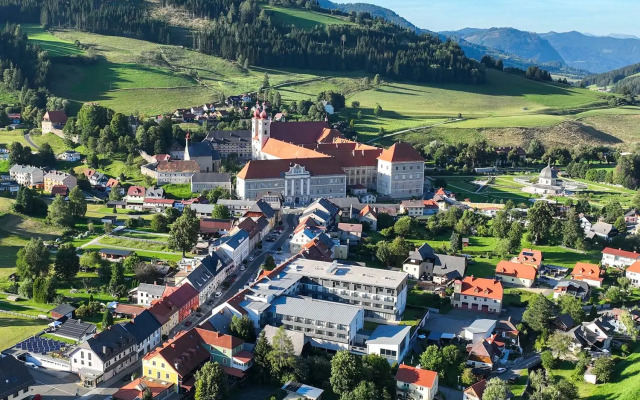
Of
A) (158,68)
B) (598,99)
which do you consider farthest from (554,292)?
(598,99)

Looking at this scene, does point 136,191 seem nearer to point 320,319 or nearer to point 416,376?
point 320,319

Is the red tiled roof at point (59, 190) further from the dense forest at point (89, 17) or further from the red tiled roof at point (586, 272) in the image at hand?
the dense forest at point (89, 17)

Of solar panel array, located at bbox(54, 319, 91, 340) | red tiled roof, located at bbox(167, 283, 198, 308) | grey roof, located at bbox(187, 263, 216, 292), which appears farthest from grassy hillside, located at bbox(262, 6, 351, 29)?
solar panel array, located at bbox(54, 319, 91, 340)

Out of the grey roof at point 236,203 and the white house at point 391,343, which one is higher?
the grey roof at point 236,203

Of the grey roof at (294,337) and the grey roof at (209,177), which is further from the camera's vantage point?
the grey roof at (209,177)

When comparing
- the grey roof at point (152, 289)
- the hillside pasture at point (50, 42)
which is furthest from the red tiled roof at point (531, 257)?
the hillside pasture at point (50, 42)

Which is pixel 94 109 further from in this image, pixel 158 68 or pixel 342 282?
pixel 342 282
